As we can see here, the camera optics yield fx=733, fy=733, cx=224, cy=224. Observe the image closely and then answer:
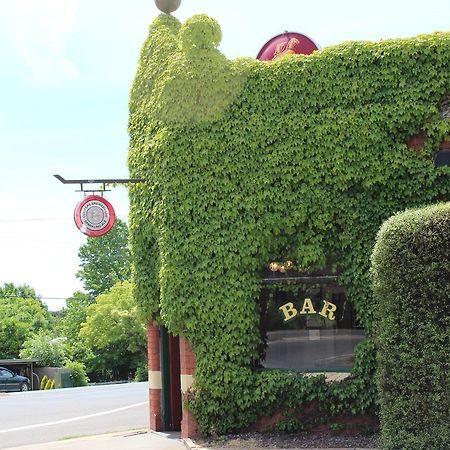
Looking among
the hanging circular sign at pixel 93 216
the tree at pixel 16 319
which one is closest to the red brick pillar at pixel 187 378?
the hanging circular sign at pixel 93 216

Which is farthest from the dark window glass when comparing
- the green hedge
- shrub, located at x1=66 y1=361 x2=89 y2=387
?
shrub, located at x1=66 y1=361 x2=89 y2=387

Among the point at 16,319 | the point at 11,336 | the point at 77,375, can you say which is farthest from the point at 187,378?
the point at 16,319

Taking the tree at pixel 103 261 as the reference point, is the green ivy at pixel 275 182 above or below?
below

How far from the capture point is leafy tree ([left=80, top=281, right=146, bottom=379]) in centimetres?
4834

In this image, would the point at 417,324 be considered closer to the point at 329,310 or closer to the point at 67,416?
the point at 329,310

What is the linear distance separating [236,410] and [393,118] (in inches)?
195

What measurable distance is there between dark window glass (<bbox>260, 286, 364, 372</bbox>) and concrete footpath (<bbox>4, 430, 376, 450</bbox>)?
158 centimetres

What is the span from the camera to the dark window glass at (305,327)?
11203 millimetres

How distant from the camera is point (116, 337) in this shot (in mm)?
48312

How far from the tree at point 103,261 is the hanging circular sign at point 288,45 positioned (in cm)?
5820

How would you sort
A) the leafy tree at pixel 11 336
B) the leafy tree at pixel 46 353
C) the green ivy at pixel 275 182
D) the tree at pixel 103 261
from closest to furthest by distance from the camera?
the green ivy at pixel 275 182 → the leafy tree at pixel 46 353 → the leafy tree at pixel 11 336 → the tree at pixel 103 261

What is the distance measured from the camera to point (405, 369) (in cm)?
888

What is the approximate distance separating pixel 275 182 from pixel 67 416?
11205 millimetres

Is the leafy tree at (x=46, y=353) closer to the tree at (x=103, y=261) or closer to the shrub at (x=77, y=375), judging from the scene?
the shrub at (x=77, y=375)
